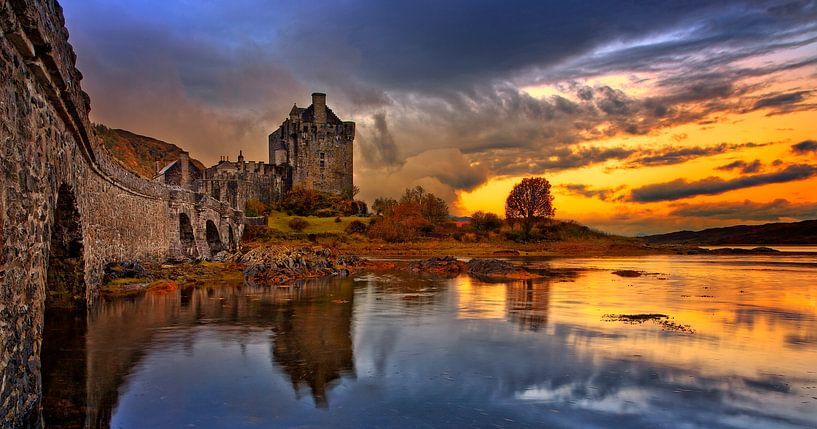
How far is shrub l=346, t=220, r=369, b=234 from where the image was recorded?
70.9m

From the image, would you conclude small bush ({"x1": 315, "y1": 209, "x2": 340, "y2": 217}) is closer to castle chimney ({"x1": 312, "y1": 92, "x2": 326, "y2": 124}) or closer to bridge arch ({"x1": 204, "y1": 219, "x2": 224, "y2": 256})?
castle chimney ({"x1": 312, "y1": 92, "x2": 326, "y2": 124})

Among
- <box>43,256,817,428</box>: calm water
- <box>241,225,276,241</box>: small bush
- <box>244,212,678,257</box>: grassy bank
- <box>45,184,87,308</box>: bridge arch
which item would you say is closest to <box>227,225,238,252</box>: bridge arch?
<box>244,212,678,257</box>: grassy bank

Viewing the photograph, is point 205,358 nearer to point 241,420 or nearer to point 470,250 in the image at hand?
point 241,420

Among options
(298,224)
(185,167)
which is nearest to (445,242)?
→ (298,224)

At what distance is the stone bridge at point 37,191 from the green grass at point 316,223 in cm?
4993

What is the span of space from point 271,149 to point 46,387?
3722 inches

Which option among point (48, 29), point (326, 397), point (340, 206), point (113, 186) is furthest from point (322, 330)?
point (340, 206)

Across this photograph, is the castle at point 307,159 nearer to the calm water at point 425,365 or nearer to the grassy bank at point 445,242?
the grassy bank at point 445,242

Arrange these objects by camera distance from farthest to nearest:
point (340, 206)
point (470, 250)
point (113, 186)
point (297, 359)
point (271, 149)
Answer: point (271, 149) → point (340, 206) → point (470, 250) → point (113, 186) → point (297, 359)

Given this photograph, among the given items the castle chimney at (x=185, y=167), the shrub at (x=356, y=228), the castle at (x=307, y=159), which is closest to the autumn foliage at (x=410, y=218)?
the shrub at (x=356, y=228)

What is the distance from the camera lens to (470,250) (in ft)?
222

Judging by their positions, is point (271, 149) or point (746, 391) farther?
point (271, 149)

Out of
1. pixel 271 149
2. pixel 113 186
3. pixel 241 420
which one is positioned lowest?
pixel 241 420

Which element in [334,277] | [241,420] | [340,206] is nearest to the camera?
[241,420]
